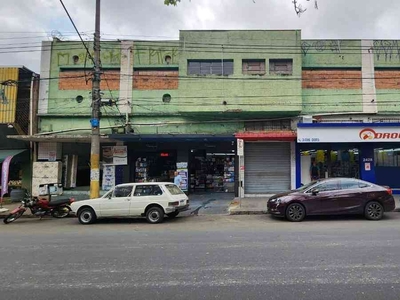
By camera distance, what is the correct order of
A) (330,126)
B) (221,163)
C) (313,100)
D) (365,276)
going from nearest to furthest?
(365,276), (330,126), (313,100), (221,163)

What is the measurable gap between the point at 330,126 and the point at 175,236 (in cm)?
1107

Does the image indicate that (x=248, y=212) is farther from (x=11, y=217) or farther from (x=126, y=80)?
(x=126, y=80)

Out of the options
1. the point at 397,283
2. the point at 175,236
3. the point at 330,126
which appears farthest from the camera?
the point at 330,126

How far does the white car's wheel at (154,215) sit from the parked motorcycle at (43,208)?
13.5ft

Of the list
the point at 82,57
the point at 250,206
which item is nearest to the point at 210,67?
the point at 82,57

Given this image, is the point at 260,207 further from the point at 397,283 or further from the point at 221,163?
the point at 397,283

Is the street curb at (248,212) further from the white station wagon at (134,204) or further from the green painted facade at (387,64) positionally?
the green painted facade at (387,64)

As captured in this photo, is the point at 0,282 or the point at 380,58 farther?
the point at 380,58

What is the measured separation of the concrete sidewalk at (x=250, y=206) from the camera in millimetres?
13359

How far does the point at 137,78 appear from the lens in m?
18.3

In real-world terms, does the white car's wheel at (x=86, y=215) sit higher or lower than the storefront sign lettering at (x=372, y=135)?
lower

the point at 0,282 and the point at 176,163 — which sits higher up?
the point at 176,163

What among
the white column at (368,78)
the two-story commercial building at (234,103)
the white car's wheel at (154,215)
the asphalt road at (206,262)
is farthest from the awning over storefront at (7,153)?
the white column at (368,78)

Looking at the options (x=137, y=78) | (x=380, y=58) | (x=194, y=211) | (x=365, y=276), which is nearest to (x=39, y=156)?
(x=137, y=78)
